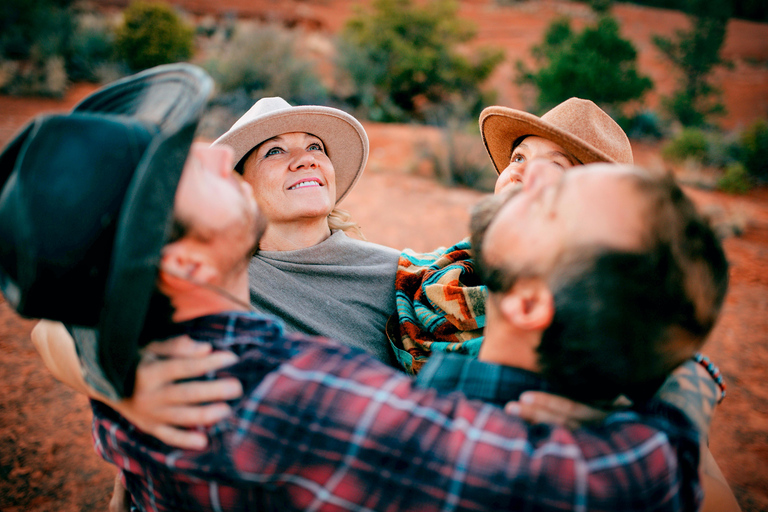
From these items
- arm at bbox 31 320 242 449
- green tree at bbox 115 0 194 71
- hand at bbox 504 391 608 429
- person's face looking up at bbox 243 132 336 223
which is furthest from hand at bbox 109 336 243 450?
green tree at bbox 115 0 194 71

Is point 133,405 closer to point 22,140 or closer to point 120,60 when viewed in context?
point 22,140

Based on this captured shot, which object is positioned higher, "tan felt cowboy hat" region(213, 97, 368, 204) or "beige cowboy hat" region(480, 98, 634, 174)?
"beige cowboy hat" region(480, 98, 634, 174)

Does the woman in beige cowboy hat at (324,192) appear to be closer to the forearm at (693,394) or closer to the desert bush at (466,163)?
the forearm at (693,394)

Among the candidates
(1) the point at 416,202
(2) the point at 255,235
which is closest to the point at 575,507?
(2) the point at 255,235

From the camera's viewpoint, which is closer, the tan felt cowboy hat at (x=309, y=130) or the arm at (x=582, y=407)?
the arm at (x=582, y=407)

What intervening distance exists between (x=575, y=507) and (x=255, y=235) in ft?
3.41

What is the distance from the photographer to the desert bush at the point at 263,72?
10633mm

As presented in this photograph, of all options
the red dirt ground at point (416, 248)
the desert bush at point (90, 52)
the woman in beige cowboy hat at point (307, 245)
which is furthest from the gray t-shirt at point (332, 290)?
the desert bush at point (90, 52)

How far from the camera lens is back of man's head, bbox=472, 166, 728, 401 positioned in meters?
0.96

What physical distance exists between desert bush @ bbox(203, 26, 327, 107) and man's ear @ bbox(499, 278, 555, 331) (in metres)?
10.4

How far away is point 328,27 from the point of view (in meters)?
23.1

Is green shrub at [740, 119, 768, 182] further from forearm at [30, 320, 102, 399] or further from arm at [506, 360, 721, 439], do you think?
forearm at [30, 320, 102, 399]

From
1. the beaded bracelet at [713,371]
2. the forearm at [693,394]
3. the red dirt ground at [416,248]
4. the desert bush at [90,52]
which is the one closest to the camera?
the forearm at [693,394]

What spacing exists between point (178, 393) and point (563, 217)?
3.37 ft
